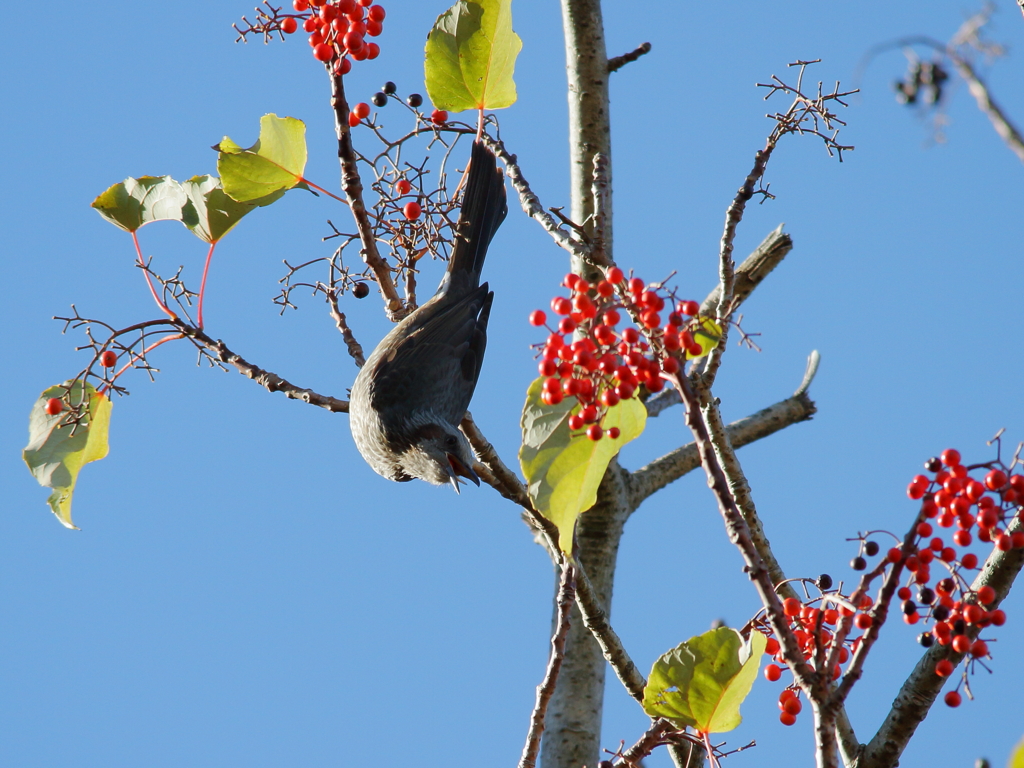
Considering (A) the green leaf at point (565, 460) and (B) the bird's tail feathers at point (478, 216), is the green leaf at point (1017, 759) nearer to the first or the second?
(A) the green leaf at point (565, 460)

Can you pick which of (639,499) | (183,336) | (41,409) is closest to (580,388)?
(183,336)

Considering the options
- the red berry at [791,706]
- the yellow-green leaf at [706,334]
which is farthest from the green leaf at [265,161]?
the red berry at [791,706]

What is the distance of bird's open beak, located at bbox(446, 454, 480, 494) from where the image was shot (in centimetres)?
404

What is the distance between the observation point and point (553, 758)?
11.4 feet

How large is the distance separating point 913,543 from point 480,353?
3.14 m

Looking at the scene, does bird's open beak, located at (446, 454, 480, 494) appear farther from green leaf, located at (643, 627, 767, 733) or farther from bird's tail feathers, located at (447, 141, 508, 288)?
green leaf, located at (643, 627, 767, 733)

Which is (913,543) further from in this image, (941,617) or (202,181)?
(202,181)

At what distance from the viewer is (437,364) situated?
4.36m

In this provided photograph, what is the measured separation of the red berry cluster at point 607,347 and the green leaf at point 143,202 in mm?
1725

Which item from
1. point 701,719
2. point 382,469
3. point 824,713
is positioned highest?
point 382,469

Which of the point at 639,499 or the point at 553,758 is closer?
the point at 553,758

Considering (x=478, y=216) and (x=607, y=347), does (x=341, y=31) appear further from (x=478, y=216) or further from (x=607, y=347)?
(x=478, y=216)

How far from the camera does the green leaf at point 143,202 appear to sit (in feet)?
10.5

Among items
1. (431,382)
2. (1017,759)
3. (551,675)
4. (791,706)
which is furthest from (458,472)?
(1017,759)
